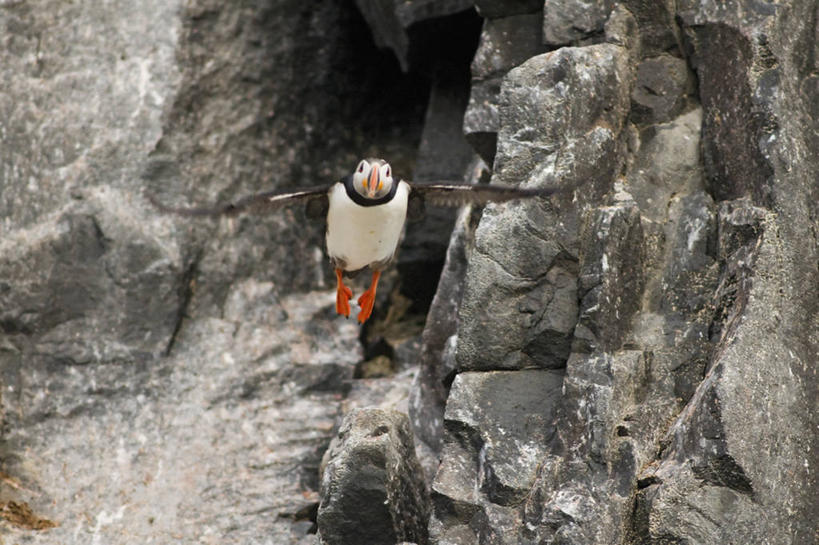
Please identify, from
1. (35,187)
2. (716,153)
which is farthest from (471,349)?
(35,187)

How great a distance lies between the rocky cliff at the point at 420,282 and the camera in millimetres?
6160

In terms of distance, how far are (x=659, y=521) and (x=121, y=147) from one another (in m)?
5.57

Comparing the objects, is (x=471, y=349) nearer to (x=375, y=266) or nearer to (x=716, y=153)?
(x=375, y=266)

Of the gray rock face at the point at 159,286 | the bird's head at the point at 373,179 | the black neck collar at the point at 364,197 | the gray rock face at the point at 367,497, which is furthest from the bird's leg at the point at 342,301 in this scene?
the gray rock face at the point at 159,286

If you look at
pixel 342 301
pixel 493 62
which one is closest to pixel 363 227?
pixel 342 301

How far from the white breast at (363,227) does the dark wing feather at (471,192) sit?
0.15 metres

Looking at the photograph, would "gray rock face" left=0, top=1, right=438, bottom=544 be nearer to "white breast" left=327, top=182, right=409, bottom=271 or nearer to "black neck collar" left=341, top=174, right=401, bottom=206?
"white breast" left=327, top=182, right=409, bottom=271

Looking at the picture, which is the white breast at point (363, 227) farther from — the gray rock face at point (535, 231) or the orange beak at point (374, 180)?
the gray rock face at point (535, 231)

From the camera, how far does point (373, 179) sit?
671cm

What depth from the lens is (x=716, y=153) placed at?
706 centimetres

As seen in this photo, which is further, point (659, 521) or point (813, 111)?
point (813, 111)

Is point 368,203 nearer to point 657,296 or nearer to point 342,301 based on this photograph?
point 342,301

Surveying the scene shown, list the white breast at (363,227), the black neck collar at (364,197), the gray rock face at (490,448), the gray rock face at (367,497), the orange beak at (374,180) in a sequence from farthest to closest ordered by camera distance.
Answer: the white breast at (363,227), the black neck collar at (364,197), the orange beak at (374,180), the gray rock face at (367,497), the gray rock face at (490,448)

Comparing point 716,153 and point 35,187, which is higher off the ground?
point 716,153
